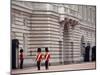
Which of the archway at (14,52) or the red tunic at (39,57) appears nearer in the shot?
the archway at (14,52)

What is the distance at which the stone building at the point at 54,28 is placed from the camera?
115 inches

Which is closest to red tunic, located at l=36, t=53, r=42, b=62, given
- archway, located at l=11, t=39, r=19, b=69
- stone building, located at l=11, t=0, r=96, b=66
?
stone building, located at l=11, t=0, r=96, b=66

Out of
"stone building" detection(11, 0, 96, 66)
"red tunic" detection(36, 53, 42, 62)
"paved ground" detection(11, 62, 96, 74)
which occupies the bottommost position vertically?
"paved ground" detection(11, 62, 96, 74)

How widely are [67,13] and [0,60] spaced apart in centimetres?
109

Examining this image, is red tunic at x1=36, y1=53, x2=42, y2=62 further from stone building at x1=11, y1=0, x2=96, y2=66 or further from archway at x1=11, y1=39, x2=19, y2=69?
archway at x1=11, y1=39, x2=19, y2=69

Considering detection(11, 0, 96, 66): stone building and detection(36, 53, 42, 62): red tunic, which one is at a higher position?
detection(11, 0, 96, 66): stone building

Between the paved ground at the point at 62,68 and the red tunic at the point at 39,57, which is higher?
the red tunic at the point at 39,57

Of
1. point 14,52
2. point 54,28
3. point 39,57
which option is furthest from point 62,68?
point 14,52

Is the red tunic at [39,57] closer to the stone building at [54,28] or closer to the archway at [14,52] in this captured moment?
the stone building at [54,28]

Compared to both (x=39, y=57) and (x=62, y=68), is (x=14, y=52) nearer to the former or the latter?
(x=39, y=57)

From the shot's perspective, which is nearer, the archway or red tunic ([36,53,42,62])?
the archway

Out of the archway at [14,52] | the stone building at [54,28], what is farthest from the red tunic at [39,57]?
the archway at [14,52]

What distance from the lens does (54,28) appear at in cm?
311

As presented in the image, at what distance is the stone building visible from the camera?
2.93 meters
